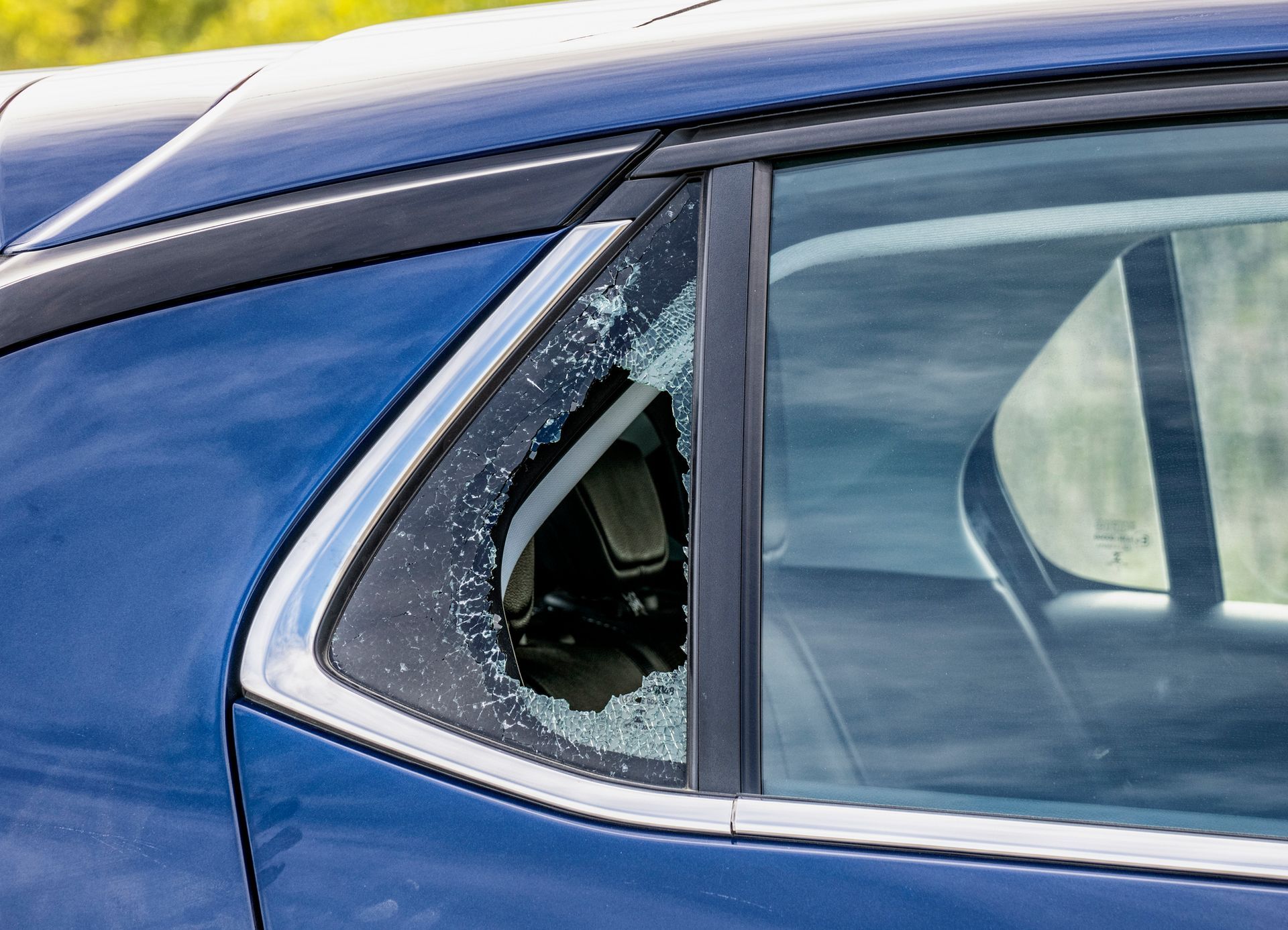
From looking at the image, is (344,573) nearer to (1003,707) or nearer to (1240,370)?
(1003,707)

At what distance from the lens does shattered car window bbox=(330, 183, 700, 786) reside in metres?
0.99

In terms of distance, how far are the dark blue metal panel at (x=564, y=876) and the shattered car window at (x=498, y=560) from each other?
0.07 m

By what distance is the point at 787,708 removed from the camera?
1.00 m

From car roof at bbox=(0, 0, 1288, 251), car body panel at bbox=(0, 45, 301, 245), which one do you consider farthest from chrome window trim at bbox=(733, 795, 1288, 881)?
car body panel at bbox=(0, 45, 301, 245)

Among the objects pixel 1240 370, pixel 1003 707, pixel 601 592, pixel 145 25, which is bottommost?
pixel 601 592

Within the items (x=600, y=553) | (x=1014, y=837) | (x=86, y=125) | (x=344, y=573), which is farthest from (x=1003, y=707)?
(x=86, y=125)

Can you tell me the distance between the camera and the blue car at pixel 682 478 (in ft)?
3.05

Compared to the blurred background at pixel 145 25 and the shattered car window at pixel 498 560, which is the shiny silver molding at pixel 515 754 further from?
the blurred background at pixel 145 25

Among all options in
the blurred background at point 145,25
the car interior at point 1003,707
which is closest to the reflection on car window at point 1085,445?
the car interior at point 1003,707

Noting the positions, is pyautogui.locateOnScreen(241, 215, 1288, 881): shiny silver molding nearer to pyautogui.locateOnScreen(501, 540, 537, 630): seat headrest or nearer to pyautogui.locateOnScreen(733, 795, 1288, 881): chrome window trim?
pyautogui.locateOnScreen(733, 795, 1288, 881): chrome window trim

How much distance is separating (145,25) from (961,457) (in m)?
11.9

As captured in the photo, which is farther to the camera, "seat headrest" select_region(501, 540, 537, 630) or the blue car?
"seat headrest" select_region(501, 540, 537, 630)

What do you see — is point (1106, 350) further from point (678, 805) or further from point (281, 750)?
point (281, 750)

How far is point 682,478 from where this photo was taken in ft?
3.65
